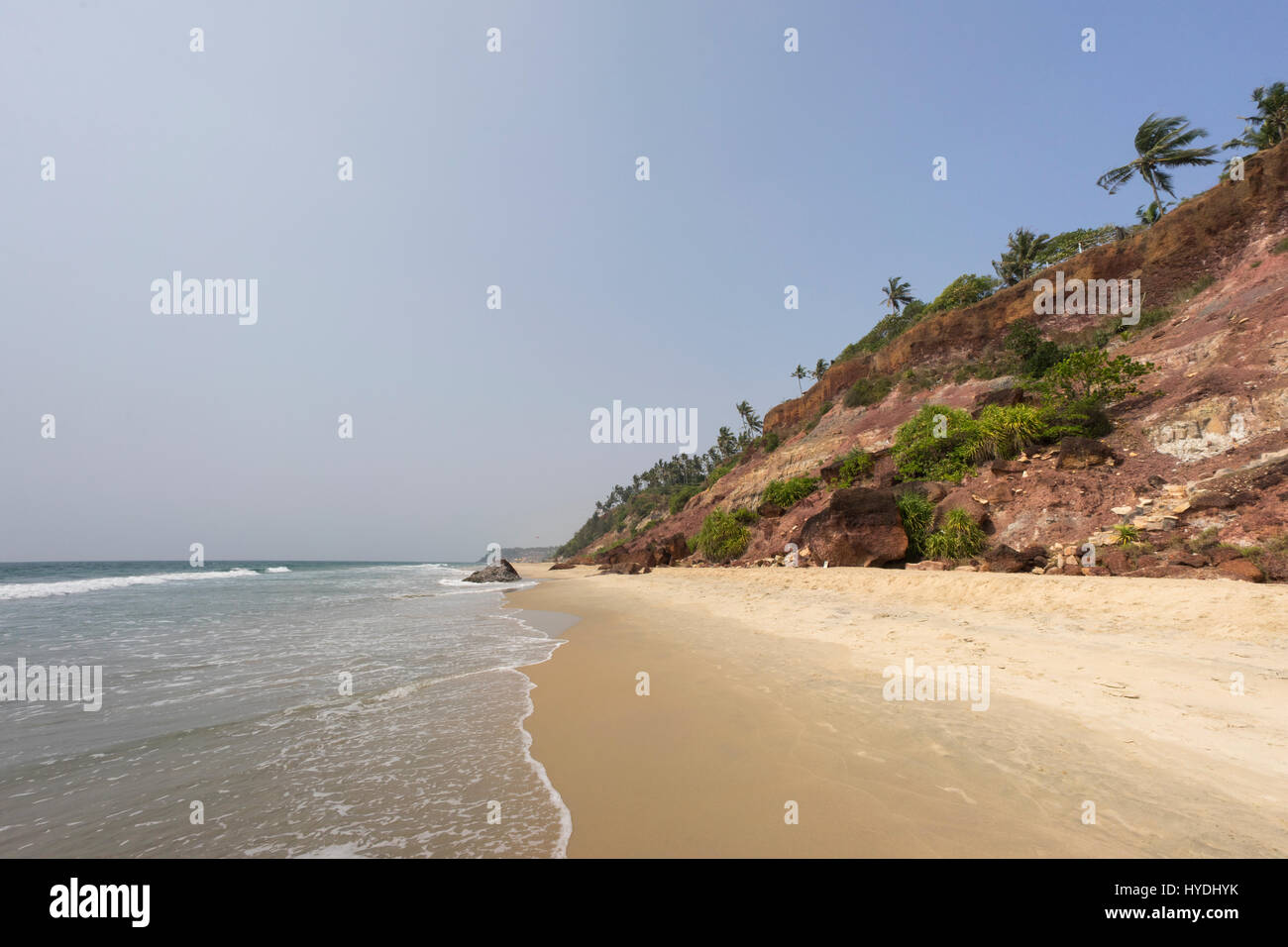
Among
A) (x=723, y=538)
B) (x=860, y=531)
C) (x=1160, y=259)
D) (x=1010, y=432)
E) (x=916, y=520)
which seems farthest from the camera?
(x=723, y=538)

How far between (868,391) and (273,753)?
46.2m

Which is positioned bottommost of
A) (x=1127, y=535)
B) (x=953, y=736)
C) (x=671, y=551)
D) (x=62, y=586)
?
(x=62, y=586)

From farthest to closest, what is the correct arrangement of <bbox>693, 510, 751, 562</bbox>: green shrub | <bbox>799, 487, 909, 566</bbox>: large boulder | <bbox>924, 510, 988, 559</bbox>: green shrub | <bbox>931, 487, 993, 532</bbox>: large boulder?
<bbox>693, 510, 751, 562</bbox>: green shrub, <bbox>799, 487, 909, 566</bbox>: large boulder, <bbox>931, 487, 993, 532</bbox>: large boulder, <bbox>924, 510, 988, 559</bbox>: green shrub

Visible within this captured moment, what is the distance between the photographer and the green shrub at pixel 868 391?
137 ft

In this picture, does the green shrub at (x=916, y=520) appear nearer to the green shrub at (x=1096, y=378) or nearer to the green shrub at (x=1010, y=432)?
the green shrub at (x=1010, y=432)

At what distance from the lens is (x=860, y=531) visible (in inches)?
753

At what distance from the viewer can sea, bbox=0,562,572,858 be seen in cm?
349

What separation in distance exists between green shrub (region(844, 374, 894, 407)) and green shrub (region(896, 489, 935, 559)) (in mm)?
25031

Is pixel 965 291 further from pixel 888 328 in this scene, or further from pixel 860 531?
pixel 860 531

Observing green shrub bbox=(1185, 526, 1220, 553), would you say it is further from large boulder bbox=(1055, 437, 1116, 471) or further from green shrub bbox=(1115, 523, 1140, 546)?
large boulder bbox=(1055, 437, 1116, 471)

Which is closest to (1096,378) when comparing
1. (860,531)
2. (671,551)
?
(860,531)

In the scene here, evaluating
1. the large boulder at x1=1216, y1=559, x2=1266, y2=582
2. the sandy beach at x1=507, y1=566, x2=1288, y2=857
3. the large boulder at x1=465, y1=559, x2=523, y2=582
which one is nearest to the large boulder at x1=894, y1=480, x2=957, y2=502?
the large boulder at x1=1216, y1=559, x2=1266, y2=582
